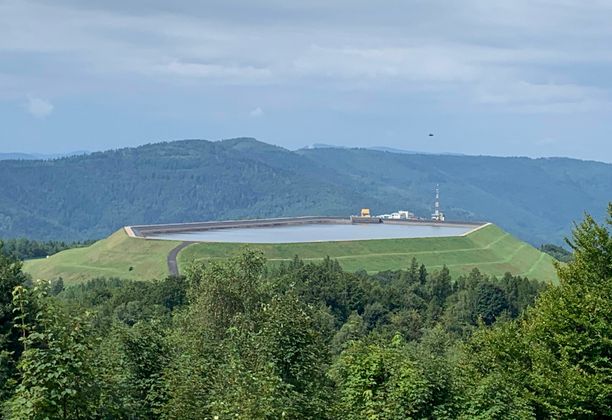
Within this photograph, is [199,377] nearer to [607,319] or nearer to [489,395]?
[489,395]

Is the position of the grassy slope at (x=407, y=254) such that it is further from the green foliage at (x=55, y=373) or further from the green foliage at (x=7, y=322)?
the green foliage at (x=55, y=373)

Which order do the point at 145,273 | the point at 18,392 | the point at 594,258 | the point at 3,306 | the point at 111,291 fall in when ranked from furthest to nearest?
the point at 145,273 → the point at 111,291 → the point at 594,258 → the point at 3,306 → the point at 18,392

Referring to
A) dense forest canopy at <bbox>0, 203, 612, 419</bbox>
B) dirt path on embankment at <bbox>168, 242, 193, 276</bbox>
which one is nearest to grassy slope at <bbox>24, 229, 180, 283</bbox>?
dirt path on embankment at <bbox>168, 242, 193, 276</bbox>

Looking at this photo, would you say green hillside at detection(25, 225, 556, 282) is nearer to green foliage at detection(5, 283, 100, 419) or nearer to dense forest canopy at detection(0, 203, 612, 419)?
dense forest canopy at detection(0, 203, 612, 419)

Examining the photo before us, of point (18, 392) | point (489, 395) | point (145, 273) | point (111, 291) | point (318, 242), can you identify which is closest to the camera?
point (18, 392)

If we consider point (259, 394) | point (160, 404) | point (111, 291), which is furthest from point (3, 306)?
point (111, 291)

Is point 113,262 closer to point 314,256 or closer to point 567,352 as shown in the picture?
point 314,256
